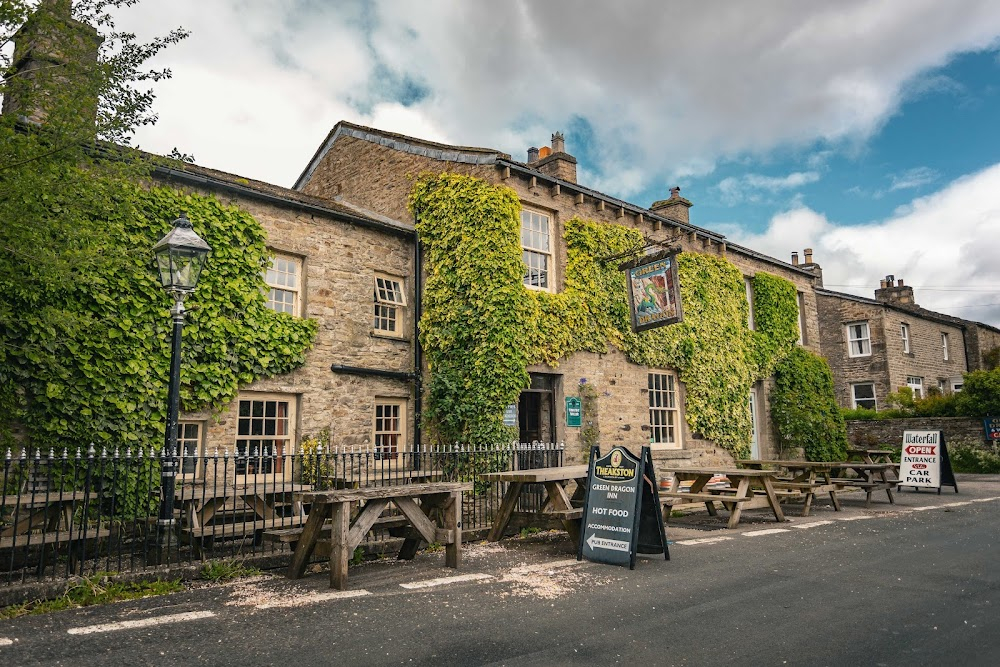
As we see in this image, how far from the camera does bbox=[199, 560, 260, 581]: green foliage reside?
6782mm

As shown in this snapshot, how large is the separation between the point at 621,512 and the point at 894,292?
31.0m

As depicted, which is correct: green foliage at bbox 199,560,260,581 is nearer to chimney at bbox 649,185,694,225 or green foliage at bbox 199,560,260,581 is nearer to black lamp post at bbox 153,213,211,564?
black lamp post at bbox 153,213,211,564

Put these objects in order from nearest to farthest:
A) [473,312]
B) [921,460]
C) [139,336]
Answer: [139,336] → [473,312] → [921,460]

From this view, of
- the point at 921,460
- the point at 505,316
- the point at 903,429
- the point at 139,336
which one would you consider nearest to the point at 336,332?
the point at 505,316

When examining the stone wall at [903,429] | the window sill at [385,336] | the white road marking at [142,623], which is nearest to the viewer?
the white road marking at [142,623]

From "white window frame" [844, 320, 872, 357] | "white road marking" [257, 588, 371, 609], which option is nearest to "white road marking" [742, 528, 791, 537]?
"white road marking" [257, 588, 371, 609]

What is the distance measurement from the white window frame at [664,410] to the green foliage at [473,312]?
15.2ft

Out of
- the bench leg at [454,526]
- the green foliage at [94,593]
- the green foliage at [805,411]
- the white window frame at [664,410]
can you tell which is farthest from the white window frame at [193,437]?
the green foliage at [805,411]

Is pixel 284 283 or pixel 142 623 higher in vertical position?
Result: pixel 284 283

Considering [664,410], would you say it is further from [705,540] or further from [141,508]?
[141,508]

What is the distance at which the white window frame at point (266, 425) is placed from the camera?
11.5 metres

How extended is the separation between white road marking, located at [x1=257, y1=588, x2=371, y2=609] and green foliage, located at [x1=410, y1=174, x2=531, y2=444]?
6.66 metres

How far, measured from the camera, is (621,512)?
749cm

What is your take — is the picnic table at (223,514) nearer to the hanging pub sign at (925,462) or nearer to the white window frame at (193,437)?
the white window frame at (193,437)
